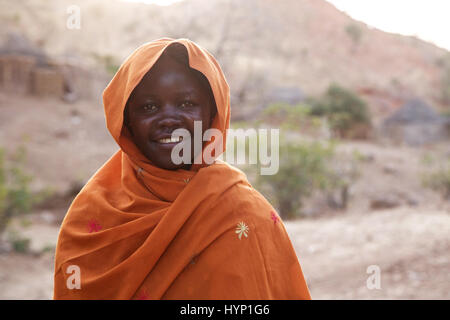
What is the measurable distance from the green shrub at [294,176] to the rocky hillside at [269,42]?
14.0 m

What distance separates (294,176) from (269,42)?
31.6 m

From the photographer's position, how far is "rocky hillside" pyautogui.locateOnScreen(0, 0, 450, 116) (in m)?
27.4

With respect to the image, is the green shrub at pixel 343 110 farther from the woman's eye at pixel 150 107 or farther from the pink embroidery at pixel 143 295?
the pink embroidery at pixel 143 295

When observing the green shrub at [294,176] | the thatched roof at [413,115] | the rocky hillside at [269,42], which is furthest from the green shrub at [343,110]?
the green shrub at [294,176]

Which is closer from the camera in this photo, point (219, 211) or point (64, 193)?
point (219, 211)

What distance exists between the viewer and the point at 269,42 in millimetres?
38812

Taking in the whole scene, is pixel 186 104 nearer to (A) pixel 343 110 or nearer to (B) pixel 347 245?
(B) pixel 347 245

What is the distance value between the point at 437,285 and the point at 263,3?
119 feet

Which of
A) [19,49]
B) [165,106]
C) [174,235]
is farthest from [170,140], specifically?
[19,49]

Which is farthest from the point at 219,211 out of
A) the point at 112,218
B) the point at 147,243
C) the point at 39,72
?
the point at 39,72

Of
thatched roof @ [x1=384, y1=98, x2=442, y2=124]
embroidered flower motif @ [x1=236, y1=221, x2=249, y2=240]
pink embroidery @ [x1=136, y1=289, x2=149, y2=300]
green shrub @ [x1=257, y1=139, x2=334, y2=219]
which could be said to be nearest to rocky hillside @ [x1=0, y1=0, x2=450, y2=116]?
thatched roof @ [x1=384, y1=98, x2=442, y2=124]

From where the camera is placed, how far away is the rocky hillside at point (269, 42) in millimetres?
27359
